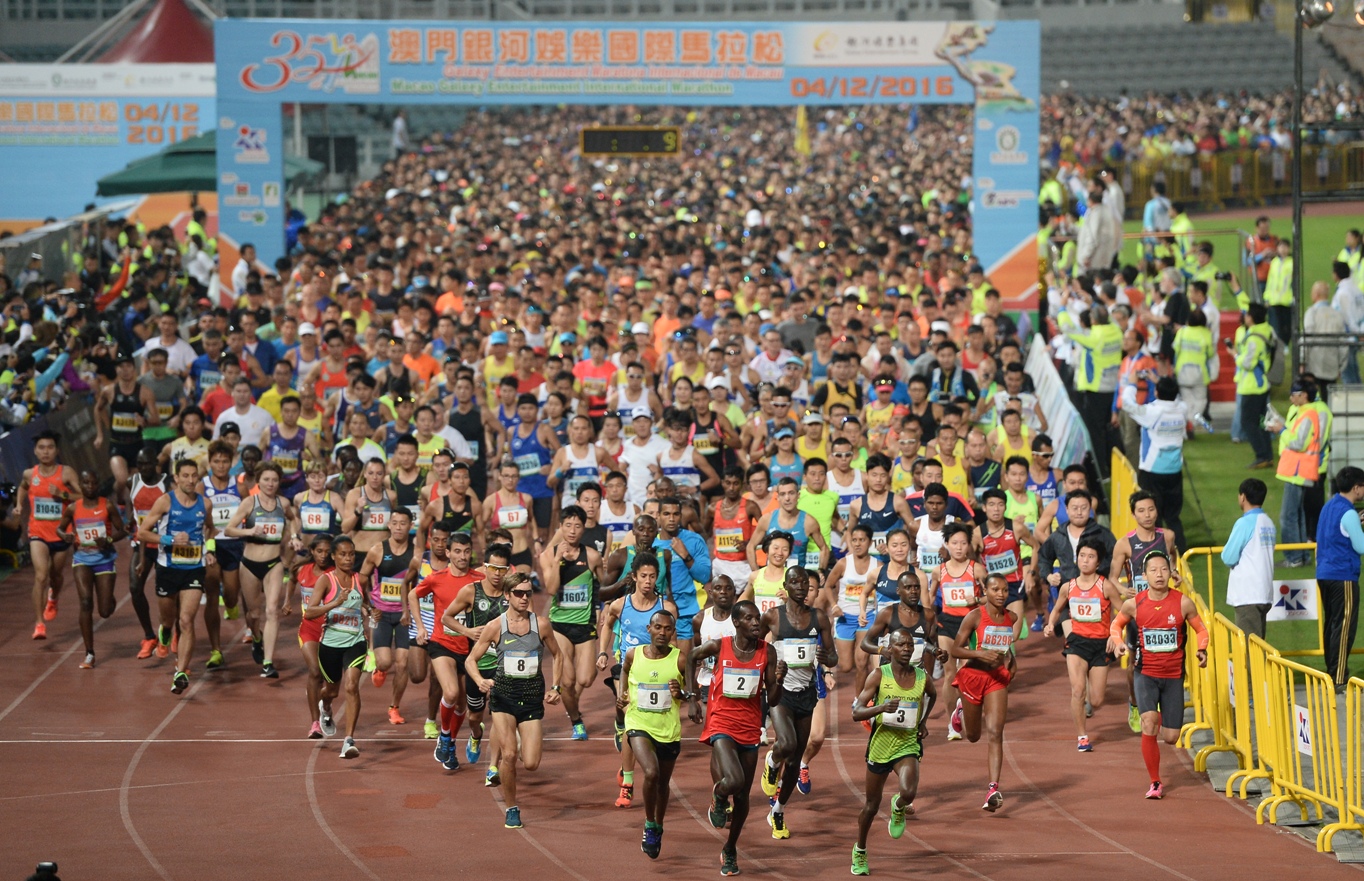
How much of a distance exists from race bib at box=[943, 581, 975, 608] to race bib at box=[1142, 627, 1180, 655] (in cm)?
146

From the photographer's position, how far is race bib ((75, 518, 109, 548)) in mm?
15070

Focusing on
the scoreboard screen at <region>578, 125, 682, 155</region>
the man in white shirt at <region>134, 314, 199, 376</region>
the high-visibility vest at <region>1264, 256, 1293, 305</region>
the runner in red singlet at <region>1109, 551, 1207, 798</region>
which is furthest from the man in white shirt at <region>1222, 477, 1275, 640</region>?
the scoreboard screen at <region>578, 125, 682, 155</region>

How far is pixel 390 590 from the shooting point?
13320 mm

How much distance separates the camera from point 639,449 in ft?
52.9

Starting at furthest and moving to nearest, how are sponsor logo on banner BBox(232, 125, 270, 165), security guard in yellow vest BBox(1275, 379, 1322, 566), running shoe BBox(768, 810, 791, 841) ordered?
sponsor logo on banner BBox(232, 125, 270, 165), security guard in yellow vest BBox(1275, 379, 1322, 566), running shoe BBox(768, 810, 791, 841)

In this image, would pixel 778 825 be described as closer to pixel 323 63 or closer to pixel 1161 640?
pixel 1161 640

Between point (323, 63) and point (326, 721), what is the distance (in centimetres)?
1353

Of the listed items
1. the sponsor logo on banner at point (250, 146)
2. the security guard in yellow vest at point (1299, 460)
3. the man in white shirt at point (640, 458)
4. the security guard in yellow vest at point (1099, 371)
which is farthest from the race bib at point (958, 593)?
the sponsor logo on banner at point (250, 146)

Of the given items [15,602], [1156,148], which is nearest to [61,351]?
[15,602]

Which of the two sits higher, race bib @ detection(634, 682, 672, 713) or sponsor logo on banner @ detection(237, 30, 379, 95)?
sponsor logo on banner @ detection(237, 30, 379, 95)

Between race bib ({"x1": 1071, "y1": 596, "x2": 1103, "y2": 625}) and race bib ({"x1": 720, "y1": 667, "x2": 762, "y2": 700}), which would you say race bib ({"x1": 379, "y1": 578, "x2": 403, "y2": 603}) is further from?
race bib ({"x1": 1071, "y1": 596, "x2": 1103, "y2": 625})

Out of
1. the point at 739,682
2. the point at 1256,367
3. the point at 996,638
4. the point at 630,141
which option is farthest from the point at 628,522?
the point at 630,141

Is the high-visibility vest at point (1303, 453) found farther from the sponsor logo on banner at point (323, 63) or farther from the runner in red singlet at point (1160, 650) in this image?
the sponsor logo on banner at point (323, 63)

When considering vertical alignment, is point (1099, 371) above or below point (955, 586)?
above
